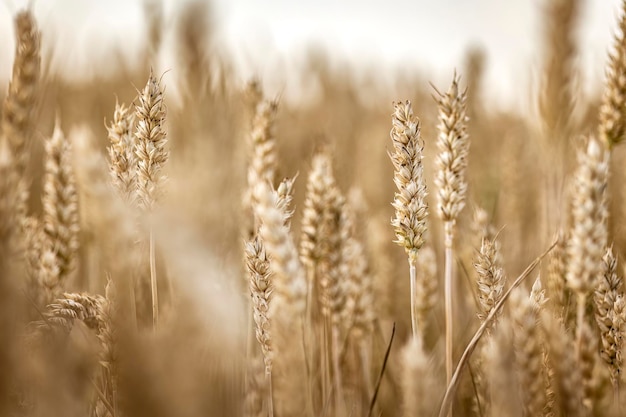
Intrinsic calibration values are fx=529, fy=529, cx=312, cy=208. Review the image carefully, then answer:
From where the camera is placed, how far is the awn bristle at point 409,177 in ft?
3.71

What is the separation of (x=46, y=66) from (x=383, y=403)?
149cm

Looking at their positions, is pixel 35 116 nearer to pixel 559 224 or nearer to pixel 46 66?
pixel 46 66

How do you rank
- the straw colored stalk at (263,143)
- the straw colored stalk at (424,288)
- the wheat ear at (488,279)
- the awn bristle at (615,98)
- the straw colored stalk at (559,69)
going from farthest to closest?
the straw colored stalk at (424,288) → the straw colored stalk at (559,69) → the straw colored stalk at (263,143) → the awn bristle at (615,98) → the wheat ear at (488,279)

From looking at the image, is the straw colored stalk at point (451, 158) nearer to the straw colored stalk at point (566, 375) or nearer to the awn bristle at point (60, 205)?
the straw colored stalk at point (566, 375)

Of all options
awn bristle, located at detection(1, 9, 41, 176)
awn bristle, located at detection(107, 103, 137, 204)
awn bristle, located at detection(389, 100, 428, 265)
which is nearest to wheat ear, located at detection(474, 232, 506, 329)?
awn bristle, located at detection(389, 100, 428, 265)

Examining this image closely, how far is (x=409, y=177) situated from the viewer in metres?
1.14

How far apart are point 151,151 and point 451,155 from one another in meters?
0.69

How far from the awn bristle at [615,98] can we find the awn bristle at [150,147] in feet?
3.76

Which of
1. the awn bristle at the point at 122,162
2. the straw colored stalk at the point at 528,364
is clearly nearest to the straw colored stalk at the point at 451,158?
the straw colored stalk at the point at 528,364

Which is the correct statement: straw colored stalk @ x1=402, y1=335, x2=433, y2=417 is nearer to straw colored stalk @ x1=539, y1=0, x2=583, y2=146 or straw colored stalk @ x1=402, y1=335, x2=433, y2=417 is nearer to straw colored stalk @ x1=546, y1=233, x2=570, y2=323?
straw colored stalk @ x1=546, y1=233, x2=570, y2=323

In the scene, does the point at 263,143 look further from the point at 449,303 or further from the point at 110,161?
the point at 449,303

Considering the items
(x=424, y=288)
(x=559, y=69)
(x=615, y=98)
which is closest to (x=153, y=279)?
(x=424, y=288)

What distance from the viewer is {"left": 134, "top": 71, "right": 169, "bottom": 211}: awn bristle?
3.69ft

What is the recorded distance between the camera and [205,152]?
1141mm
